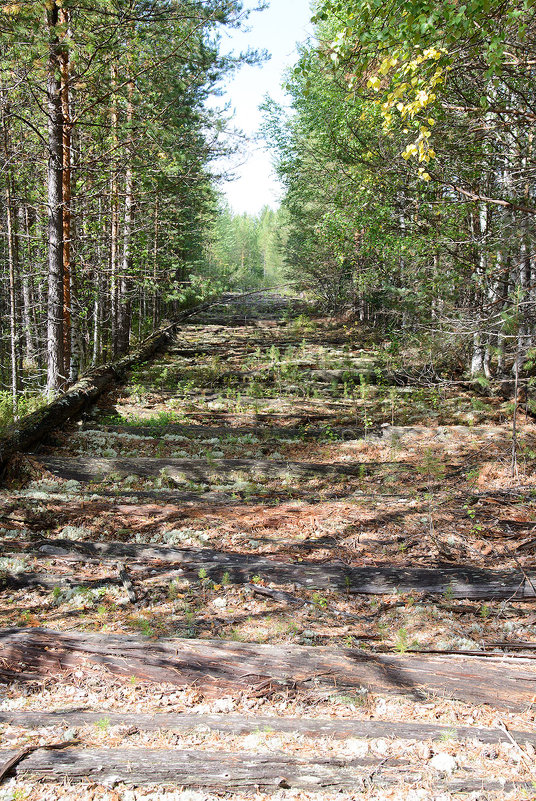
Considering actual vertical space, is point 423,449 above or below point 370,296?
below

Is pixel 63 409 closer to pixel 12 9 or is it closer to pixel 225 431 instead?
pixel 225 431

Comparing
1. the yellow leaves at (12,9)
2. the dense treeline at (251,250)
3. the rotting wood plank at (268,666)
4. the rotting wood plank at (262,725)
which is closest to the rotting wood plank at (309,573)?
the rotting wood plank at (268,666)

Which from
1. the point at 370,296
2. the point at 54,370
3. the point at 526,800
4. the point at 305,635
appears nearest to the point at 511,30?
the point at 305,635

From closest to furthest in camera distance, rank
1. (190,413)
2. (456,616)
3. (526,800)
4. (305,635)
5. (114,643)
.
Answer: (526,800), (114,643), (305,635), (456,616), (190,413)

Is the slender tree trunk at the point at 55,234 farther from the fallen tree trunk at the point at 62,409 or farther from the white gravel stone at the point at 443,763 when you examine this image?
the white gravel stone at the point at 443,763

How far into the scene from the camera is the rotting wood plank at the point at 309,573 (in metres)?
4.26

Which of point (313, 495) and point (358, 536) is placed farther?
point (313, 495)

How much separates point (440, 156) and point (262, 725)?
368 inches

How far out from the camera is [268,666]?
3205 mm

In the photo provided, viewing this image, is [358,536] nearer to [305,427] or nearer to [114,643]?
[114,643]

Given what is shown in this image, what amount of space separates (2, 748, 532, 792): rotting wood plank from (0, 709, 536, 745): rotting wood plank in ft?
0.57

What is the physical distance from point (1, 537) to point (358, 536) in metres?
3.86

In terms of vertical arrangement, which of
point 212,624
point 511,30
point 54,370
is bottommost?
point 212,624

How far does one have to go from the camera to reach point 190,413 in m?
11.7
